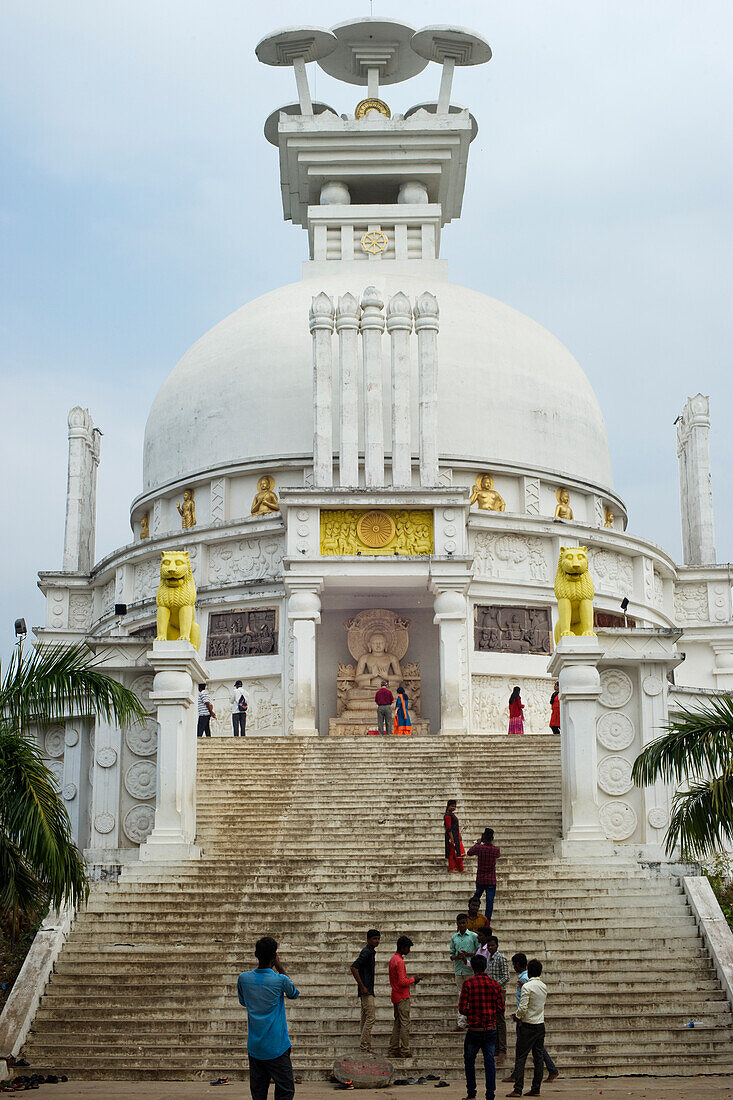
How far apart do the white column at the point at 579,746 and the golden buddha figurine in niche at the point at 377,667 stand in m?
9.51

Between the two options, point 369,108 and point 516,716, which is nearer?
point 516,716

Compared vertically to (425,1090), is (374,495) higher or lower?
higher

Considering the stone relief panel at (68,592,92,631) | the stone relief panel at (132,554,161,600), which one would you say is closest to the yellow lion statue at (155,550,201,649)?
the stone relief panel at (132,554,161,600)

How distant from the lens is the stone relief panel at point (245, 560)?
30.5 m

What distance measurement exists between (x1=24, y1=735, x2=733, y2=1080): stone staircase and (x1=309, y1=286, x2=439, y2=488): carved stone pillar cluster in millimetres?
9299

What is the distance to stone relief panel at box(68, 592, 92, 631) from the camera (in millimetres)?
35469

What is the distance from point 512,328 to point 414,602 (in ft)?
30.4

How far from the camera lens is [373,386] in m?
29.5

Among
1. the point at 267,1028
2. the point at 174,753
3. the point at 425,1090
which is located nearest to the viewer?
the point at 267,1028

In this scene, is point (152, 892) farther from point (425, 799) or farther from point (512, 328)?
point (512, 328)

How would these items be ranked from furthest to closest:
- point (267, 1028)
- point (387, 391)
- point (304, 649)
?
point (387, 391), point (304, 649), point (267, 1028)

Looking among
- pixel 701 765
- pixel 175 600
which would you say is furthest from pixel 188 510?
pixel 701 765

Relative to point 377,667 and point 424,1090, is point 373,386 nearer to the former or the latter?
point 377,667

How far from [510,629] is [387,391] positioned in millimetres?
6138
